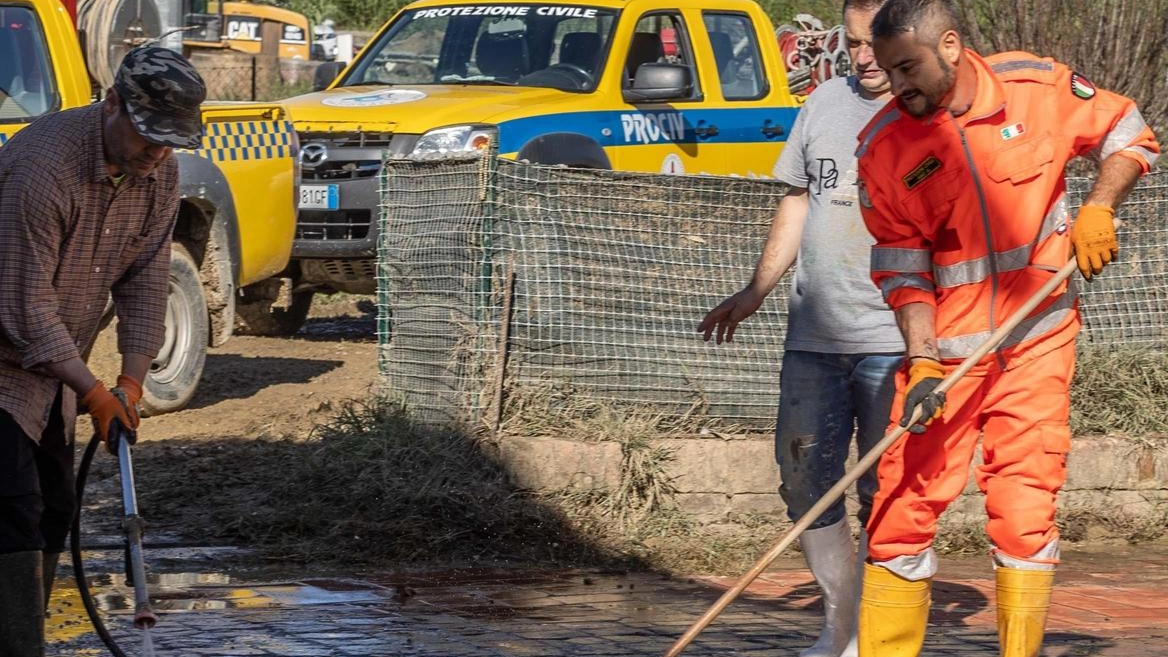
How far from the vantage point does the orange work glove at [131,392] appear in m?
4.37

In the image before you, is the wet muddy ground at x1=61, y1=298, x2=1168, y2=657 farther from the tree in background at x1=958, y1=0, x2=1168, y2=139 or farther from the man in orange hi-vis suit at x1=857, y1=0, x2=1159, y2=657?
the tree in background at x1=958, y1=0, x2=1168, y2=139

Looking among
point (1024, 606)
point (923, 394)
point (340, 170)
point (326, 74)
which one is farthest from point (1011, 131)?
point (326, 74)

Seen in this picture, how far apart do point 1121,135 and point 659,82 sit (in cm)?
592

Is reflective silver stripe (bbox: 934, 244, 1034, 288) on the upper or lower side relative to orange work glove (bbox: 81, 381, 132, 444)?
upper

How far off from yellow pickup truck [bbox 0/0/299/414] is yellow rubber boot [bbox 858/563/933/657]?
5.45 meters

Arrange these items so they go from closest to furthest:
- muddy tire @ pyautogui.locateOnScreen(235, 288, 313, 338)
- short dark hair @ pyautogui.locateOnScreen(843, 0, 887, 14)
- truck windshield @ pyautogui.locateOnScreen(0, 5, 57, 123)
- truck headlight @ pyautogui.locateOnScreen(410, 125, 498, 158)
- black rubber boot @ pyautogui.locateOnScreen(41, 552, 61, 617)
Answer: black rubber boot @ pyautogui.locateOnScreen(41, 552, 61, 617)
short dark hair @ pyautogui.locateOnScreen(843, 0, 887, 14)
truck windshield @ pyautogui.locateOnScreen(0, 5, 57, 123)
truck headlight @ pyautogui.locateOnScreen(410, 125, 498, 158)
muddy tire @ pyautogui.locateOnScreen(235, 288, 313, 338)

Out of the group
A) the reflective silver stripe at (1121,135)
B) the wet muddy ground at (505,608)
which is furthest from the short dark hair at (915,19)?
the wet muddy ground at (505,608)

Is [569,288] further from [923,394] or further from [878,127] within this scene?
[923,394]

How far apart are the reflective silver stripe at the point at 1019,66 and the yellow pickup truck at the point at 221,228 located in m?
5.37

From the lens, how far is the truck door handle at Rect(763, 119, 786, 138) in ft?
37.0

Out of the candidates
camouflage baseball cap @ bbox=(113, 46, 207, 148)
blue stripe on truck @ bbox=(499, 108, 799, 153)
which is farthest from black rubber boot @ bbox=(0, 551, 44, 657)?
blue stripe on truck @ bbox=(499, 108, 799, 153)

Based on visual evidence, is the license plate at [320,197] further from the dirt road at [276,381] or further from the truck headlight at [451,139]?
the dirt road at [276,381]

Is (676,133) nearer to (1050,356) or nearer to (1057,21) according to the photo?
(1057,21)

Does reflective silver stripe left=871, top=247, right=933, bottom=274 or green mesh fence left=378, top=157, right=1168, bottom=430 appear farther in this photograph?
green mesh fence left=378, top=157, right=1168, bottom=430
